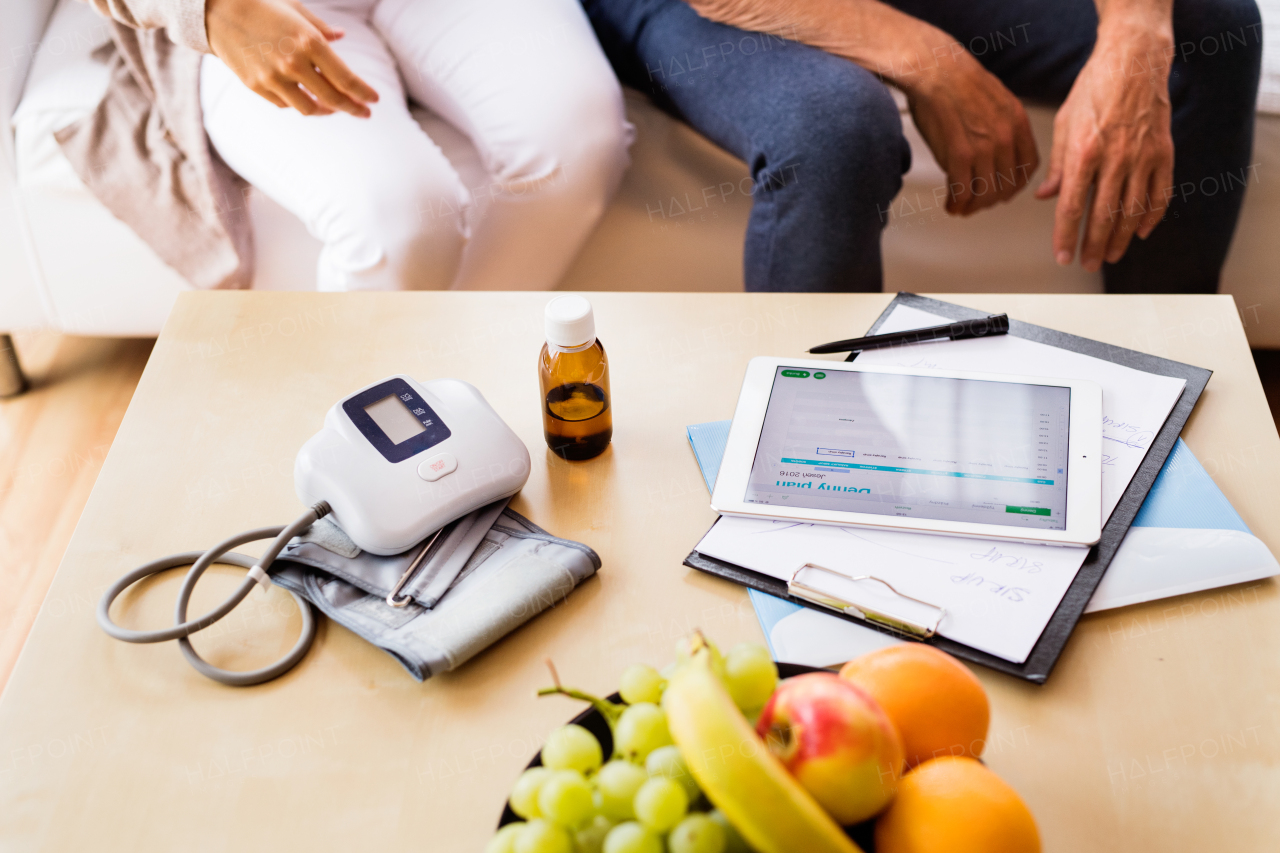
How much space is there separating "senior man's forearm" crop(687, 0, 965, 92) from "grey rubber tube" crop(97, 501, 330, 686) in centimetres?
90

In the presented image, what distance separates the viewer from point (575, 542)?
63cm

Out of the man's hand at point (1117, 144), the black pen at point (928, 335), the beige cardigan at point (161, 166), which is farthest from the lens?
the beige cardigan at point (161, 166)

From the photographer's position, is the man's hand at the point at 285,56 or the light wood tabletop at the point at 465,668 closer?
the light wood tabletop at the point at 465,668

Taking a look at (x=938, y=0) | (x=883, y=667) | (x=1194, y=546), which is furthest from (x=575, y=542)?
(x=938, y=0)

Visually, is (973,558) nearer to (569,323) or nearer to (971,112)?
(569,323)

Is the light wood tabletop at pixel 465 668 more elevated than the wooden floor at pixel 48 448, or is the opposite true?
the light wood tabletop at pixel 465 668

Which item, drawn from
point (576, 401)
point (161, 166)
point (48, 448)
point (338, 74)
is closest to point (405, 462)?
point (576, 401)

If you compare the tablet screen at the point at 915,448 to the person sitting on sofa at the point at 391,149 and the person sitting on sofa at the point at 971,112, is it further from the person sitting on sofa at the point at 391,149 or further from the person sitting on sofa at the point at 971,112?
the person sitting on sofa at the point at 391,149

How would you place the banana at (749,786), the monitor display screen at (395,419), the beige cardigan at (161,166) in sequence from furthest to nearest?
the beige cardigan at (161,166), the monitor display screen at (395,419), the banana at (749,786)

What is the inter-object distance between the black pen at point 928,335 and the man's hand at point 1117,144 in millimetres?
404

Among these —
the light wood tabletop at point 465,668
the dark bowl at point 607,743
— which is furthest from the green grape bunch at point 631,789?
the light wood tabletop at point 465,668

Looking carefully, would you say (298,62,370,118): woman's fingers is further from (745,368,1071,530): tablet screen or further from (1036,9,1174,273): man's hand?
(1036,9,1174,273): man's hand

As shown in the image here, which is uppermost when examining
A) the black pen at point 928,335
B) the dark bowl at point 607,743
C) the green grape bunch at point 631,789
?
the green grape bunch at point 631,789

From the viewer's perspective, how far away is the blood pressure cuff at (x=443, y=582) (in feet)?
1.83
